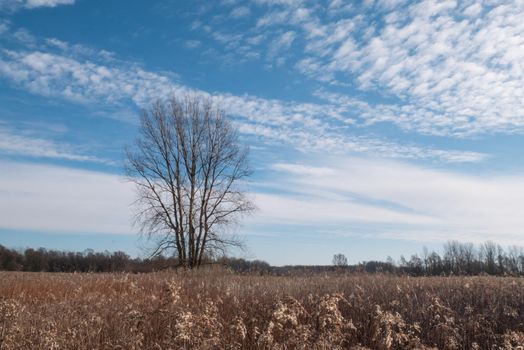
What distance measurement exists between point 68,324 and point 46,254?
92.1 meters

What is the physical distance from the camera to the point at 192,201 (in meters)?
28.4

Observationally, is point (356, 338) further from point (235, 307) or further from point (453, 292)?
point (453, 292)

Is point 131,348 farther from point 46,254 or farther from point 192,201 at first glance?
point 46,254

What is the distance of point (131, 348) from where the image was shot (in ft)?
16.0

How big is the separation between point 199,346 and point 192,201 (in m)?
23.9

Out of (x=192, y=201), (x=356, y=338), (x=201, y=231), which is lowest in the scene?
(x=356, y=338)

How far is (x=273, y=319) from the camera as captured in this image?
5.75 m

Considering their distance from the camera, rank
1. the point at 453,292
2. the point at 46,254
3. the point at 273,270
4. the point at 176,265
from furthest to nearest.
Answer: the point at 46,254, the point at 176,265, the point at 273,270, the point at 453,292

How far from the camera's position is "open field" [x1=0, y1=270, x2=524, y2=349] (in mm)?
5020

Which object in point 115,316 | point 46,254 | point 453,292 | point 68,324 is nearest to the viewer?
point 68,324

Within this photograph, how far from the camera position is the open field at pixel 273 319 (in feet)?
16.5

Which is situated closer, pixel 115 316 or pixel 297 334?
pixel 297 334

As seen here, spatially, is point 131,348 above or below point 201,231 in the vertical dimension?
below

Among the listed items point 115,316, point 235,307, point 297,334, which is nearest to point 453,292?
point 235,307
